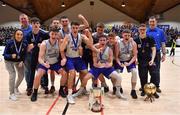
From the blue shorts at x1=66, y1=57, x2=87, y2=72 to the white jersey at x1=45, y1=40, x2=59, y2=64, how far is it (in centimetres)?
25

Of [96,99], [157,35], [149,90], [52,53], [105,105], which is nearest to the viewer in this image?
[96,99]

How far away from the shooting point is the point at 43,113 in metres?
5.41

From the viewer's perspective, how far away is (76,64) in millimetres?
6523

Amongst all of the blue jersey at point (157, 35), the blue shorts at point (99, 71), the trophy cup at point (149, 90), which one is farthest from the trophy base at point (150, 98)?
the blue jersey at point (157, 35)

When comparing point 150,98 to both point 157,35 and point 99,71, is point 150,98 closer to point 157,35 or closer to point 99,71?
point 99,71

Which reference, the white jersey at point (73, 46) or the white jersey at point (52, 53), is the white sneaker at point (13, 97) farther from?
the white jersey at point (73, 46)

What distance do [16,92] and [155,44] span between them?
3049mm

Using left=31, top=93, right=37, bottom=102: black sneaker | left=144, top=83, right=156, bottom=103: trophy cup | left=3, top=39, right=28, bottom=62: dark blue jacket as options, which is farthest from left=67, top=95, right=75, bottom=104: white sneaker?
left=144, top=83, right=156, bottom=103: trophy cup

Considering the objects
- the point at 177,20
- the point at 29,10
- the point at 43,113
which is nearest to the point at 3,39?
the point at 29,10

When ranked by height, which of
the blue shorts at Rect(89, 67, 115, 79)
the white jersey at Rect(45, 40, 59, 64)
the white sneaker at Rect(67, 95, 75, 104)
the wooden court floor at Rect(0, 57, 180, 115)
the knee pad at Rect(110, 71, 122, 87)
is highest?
the white jersey at Rect(45, 40, 59, 64)

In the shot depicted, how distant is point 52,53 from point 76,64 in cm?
52

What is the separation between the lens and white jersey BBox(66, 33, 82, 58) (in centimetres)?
637

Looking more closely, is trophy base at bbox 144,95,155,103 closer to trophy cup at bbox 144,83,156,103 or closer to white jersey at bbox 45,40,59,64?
trophy cup at bbox 144,83,156,103

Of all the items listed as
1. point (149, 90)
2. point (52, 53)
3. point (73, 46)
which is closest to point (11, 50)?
Result: point (52, 53)
